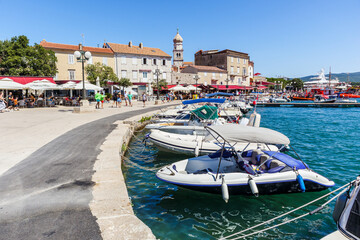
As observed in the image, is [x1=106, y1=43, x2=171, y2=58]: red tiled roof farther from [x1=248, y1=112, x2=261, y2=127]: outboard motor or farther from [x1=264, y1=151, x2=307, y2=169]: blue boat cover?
[x1=264, y1=151, x2=307, y2=169]: blue boat cover

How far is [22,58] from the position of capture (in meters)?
34.7

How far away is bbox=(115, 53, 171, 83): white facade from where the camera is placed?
4675 centimetres

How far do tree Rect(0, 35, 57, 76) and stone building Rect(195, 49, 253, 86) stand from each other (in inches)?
1726

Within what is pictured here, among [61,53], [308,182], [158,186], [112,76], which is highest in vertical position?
[61,53]

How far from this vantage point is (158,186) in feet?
25.6

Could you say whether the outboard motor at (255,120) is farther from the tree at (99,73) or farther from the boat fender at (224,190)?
the tree at (99,73)

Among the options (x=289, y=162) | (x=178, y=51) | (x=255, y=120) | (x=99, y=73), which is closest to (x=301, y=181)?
(x=289, y=162)

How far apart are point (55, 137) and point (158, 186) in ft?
18.2

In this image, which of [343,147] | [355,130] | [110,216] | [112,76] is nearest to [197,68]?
[112,76]

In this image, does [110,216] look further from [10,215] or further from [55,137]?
[55,137]

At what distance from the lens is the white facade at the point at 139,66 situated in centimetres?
4675

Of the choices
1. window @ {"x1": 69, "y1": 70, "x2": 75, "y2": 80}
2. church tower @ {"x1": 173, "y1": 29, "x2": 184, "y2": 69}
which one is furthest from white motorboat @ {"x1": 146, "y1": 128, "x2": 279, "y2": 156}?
church tower @ {"x1": 173, "y1": 29, "x2": 184, "y2": 69}

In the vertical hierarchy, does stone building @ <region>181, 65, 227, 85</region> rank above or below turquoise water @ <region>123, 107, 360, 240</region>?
above

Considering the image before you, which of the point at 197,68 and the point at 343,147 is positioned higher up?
the point at 197,68
